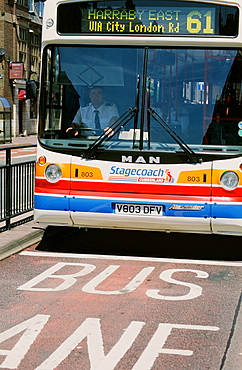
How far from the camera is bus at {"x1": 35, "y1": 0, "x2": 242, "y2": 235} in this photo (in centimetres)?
802

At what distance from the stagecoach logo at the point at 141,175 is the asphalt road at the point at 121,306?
0.96 m

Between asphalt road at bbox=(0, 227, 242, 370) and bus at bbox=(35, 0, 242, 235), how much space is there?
24.0 inches

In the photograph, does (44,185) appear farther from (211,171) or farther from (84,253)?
(211,171)

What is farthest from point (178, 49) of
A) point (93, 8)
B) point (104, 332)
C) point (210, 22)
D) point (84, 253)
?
point (104, 332)

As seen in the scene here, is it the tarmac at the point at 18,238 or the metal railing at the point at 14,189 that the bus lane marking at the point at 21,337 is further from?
the metal railing at the point at 14,189

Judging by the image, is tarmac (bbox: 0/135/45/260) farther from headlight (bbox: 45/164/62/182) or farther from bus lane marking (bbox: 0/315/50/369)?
bus lane marking (bbox: 0/315/50/369)

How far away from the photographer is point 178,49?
8.19m

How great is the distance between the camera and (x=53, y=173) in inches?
329

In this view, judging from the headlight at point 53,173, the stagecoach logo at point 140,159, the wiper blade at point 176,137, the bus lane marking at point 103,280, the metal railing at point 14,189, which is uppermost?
the wiper blade at point 176,137

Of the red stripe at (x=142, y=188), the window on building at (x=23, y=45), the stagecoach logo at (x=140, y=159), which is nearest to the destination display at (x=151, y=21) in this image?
the stagecoach logo at (x=140, y=159)

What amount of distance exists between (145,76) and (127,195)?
135 cm

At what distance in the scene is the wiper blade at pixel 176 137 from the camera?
314 inches

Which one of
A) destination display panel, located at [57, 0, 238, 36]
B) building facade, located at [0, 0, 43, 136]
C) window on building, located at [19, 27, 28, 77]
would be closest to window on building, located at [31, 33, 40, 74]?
building facade, located at [0, 0, 43, 136]

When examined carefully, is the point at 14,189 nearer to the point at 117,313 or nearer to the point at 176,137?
the point at 176,137
